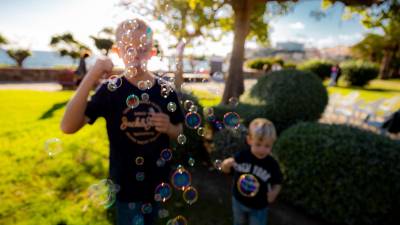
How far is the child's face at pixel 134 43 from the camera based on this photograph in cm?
202

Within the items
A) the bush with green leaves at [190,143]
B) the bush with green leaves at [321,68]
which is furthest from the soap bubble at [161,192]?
the bush with green leaves at [321,68]

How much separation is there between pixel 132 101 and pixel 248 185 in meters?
1.64

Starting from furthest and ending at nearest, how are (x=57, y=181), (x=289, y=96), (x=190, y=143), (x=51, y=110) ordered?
1. (x=51, y=110)
2. (x=289, y=96)
3. (x=190, y=143)
4. (x=57, y=181)

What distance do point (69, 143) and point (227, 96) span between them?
7.03 metres

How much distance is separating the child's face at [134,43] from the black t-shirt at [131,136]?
28cm

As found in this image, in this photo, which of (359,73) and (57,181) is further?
(359,73)

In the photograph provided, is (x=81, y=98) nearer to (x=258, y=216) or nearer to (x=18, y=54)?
(x=258, y=216)


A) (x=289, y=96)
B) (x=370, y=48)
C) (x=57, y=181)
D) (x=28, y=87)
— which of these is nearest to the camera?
(x=57, y=181)

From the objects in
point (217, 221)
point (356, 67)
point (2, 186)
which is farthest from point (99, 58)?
point (356, 67)

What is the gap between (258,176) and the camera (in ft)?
10.3

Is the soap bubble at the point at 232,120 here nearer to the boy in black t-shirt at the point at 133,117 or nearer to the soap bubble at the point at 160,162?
the boy in black t-shirt at the point at 133,117

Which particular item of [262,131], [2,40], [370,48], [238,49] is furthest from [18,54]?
[370,48]

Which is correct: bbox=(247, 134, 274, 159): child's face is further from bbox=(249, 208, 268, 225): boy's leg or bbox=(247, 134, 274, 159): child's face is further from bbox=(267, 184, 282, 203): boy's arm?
bbox=(249, 208, 268, 225): boy's leg

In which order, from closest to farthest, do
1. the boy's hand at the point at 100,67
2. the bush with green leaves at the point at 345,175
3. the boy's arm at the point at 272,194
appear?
1. the boy's hand at the point at 100,67
2. the boy's arm at the point at 272,194
3. the bush with green leaves at the point at 345,175
